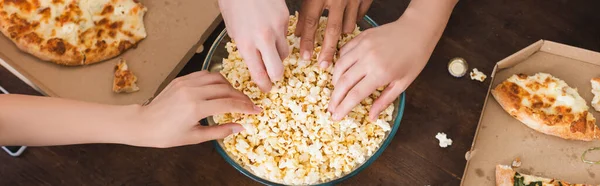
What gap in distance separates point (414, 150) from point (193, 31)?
1.97ft

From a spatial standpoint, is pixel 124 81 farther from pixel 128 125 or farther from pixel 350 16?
pixel 350 16

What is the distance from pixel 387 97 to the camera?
1.10 metres

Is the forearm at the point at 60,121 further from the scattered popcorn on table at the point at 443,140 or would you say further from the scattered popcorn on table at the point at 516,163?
the scattered popcorn on table at the point at 516,163

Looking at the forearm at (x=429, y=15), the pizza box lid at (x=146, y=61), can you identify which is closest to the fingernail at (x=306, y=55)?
the forearm at (x=429, y=15)

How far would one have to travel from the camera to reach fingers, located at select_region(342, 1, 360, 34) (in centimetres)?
114

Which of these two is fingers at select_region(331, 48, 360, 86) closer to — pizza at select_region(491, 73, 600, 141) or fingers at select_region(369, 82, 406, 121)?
fingers at select_region(369, 82, 406, 121)

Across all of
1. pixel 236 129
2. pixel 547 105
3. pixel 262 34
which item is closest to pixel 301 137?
pixel 236 129

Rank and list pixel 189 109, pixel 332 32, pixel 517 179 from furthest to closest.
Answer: pixel 517 179 < pixel 332 32 < pixel 189 109

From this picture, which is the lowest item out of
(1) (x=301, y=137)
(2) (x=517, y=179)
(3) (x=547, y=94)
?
(2) (x=517, y=179)

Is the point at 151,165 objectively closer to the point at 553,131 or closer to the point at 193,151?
the point at 193,151

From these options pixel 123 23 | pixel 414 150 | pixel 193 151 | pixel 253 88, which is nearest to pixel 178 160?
pixel 193 151

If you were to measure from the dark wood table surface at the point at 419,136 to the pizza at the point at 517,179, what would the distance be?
0.09 m

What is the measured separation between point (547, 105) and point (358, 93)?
51 cm

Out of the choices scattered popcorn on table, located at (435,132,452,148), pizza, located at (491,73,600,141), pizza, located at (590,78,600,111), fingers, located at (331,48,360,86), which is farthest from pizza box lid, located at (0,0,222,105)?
pizza, located at (590,78,600,111)
